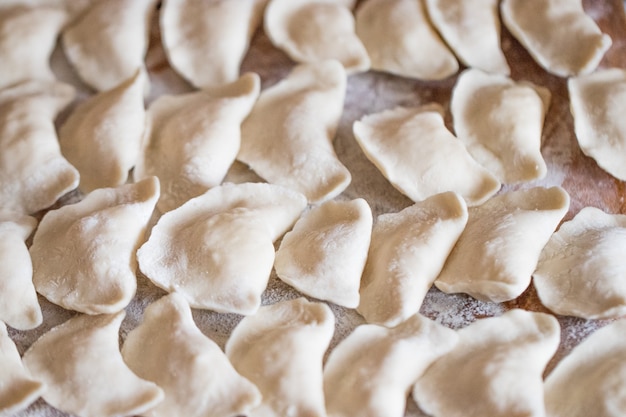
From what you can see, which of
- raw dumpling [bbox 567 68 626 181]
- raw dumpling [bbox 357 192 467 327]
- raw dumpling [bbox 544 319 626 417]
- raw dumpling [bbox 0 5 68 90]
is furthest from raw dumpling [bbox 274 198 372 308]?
raw dumpling [bbox 0 5 68 90]

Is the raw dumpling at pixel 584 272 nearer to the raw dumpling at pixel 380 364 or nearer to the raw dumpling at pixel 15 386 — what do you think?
the raw dumpling at pixel 380 364

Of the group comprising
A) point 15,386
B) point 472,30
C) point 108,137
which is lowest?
point 15,386

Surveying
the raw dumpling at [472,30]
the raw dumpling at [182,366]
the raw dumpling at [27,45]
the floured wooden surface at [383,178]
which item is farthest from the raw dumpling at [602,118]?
the raw dumpling at [27,45]

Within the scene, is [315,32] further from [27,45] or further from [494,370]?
[494,370]

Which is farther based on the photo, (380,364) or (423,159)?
(423,159)

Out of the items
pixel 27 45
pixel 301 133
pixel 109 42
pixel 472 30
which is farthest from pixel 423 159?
pixel 27 45

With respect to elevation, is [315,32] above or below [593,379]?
above
